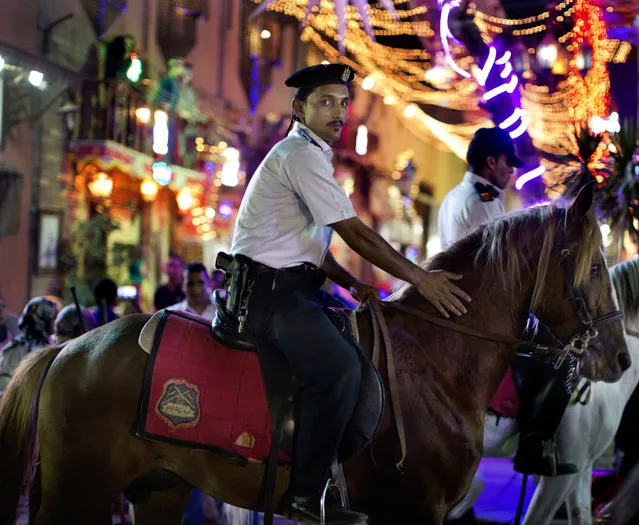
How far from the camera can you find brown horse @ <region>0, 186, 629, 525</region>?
3.84 m

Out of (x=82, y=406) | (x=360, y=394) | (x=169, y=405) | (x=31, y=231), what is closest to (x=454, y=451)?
(x=360, y=394)

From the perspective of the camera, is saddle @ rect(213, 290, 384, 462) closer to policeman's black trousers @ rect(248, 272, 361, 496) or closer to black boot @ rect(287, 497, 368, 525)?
policeman's black trousers @ rect(248, 272, 361, 496)

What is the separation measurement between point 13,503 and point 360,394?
5.85 ft

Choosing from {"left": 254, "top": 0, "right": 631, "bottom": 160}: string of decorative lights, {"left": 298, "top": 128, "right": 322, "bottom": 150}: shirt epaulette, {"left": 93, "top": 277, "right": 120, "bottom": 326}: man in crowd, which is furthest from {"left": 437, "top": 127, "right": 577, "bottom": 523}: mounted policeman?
{"left": 254, "top": 0, "right": 631, "bottom": 160}: string of decorative lights

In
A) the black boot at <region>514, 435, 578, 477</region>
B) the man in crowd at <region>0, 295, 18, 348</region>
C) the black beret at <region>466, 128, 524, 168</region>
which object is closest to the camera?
the black boot at <region>514, 435, 578, 477</region>

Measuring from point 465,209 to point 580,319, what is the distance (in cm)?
192

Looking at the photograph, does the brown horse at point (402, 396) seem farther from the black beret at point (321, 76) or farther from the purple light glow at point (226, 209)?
the purple light glow at point (226, 209)

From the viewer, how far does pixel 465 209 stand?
5.79 m

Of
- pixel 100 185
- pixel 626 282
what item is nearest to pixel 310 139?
pixel 626 282

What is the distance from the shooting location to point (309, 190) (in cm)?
377

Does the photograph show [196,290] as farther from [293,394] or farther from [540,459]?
[293,394]

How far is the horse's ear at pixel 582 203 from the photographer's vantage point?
155 inches

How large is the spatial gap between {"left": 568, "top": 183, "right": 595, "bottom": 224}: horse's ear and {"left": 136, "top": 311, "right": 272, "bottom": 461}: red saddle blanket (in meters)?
1.71

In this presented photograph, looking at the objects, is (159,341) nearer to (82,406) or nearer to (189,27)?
(82,406)
